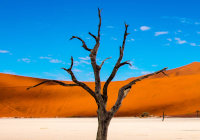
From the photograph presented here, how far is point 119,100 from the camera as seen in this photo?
8312 mm

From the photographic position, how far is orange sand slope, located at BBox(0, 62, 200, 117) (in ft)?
146

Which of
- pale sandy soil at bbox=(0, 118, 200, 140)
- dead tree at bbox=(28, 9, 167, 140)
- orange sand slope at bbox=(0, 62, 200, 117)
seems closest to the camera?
dead tree at bbox=(28, 9, 167, 140)

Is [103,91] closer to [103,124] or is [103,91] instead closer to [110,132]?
[103,124]

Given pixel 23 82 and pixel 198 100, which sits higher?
pixel 23 82

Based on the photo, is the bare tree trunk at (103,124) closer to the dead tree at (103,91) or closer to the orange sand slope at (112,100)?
the dead tree at (103,91)

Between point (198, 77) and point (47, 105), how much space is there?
29333mm

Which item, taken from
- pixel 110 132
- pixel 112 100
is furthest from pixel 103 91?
pixel 112 100

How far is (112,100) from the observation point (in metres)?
52.6

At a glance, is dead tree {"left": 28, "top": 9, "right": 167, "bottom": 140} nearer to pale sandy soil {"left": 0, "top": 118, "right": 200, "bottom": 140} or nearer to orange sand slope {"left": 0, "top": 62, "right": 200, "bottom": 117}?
pale sandy soil {"left": 0, "top": 118, "right": 200, "bottom": 140}

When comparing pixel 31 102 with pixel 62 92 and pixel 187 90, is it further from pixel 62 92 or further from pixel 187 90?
pixel 187 90

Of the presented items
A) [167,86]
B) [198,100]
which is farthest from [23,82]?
[198,100]

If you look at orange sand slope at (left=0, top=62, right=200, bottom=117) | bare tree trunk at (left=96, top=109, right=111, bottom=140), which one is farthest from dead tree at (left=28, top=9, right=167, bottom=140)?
orange sand slope at (left=0, top=62, right=200, bottom=117)

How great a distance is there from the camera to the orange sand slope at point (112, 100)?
4438 cm

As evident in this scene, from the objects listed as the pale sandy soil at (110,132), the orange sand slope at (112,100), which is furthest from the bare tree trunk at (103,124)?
the orange sand slope at (112,100)
